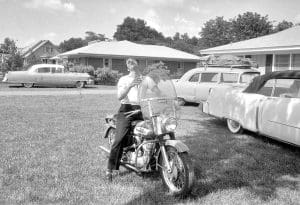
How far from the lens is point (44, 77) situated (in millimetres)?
22484

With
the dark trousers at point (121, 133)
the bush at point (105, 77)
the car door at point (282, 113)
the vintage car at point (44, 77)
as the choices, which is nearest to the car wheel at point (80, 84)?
the vintage car at point (44, 77)

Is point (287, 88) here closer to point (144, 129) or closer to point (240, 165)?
point (240, 165)

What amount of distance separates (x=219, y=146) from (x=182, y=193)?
9.63 feet

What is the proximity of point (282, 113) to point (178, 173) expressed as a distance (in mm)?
2683

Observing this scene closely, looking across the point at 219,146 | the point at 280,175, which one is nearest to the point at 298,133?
the point at 280,175

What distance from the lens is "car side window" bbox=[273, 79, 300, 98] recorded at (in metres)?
6.53

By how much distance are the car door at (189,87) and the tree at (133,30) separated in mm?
75122

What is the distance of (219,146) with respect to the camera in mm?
7012

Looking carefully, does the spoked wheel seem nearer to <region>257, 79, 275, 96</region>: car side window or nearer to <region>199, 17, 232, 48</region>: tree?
<region>257, 79, 275, 96</region>: car side window

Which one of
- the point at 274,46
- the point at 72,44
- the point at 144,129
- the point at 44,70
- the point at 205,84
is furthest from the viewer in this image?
the point at 72,44

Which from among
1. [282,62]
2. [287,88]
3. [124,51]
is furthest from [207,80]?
[124,51]

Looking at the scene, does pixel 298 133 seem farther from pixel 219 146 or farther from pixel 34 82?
pixel 34 82

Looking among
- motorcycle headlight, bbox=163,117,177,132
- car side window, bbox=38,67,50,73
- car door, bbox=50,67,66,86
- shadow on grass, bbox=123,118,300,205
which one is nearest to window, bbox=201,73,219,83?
shadow on grass, bbox=123,118,300,205

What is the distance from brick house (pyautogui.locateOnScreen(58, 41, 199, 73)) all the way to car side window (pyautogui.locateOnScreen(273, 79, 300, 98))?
85.9ft
